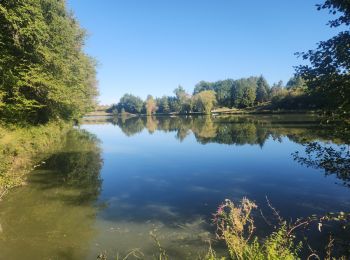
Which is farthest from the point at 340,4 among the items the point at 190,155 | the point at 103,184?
the point at 190,155

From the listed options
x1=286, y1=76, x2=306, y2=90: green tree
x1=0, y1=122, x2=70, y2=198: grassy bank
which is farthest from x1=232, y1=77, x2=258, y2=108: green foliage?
x1=0, y1=122, x2=70, y2=198: grassy bank

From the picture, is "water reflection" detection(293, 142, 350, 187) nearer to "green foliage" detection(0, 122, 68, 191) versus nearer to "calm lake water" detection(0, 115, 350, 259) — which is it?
"calm lake water" detection(0, 115, 350, 259)

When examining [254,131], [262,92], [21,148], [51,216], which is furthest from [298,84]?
[262,92]

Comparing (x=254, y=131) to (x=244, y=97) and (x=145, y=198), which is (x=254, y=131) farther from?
(x=244, y=97)

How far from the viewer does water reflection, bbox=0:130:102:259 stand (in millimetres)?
9844

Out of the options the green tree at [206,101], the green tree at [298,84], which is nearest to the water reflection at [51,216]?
the green tree at [298,84]

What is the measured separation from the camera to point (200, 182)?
18.8 metres

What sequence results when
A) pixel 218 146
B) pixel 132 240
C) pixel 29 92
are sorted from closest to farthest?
pixel 132 240 < pixel 29 92 < pixel 218 146

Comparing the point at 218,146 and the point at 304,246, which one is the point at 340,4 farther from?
the point at 218,146

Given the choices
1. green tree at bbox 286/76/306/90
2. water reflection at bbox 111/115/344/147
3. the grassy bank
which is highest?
green tree at bbox 286/76/306/90

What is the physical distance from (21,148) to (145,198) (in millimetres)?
9557

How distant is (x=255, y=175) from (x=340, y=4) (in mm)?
12816

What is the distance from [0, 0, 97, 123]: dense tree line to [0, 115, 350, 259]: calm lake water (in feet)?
16.4

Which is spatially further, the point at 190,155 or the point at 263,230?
the point at 190,155
